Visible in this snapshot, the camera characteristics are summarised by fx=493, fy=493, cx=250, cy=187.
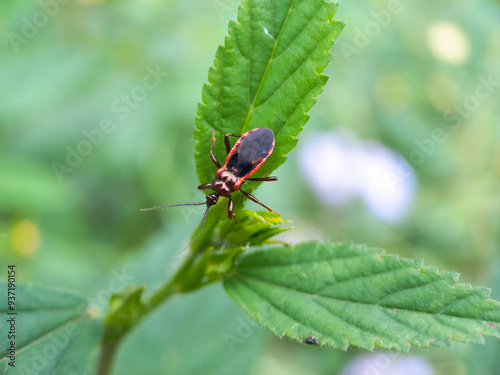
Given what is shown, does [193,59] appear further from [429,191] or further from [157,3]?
[429,191]

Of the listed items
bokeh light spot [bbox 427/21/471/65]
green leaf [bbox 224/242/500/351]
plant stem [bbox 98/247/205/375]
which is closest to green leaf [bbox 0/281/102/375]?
plant stem [bbox 98/247/205/375]

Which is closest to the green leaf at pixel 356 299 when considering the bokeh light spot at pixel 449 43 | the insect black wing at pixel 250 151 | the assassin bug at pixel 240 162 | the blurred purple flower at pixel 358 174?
the assassin bug at pixel 240 162

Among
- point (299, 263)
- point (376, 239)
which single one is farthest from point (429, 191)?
point (299, 263)

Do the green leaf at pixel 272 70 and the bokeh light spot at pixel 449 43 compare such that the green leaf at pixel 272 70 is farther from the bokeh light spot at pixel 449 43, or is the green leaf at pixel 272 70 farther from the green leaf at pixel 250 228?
the bokeh light spot at pixel 449 43

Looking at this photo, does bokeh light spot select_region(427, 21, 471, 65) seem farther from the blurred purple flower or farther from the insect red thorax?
the insect red thorax

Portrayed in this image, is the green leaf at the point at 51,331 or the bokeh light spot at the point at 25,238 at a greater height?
the bokeh light spot at the point at 25,238

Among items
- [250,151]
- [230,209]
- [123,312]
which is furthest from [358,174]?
[123,312]
